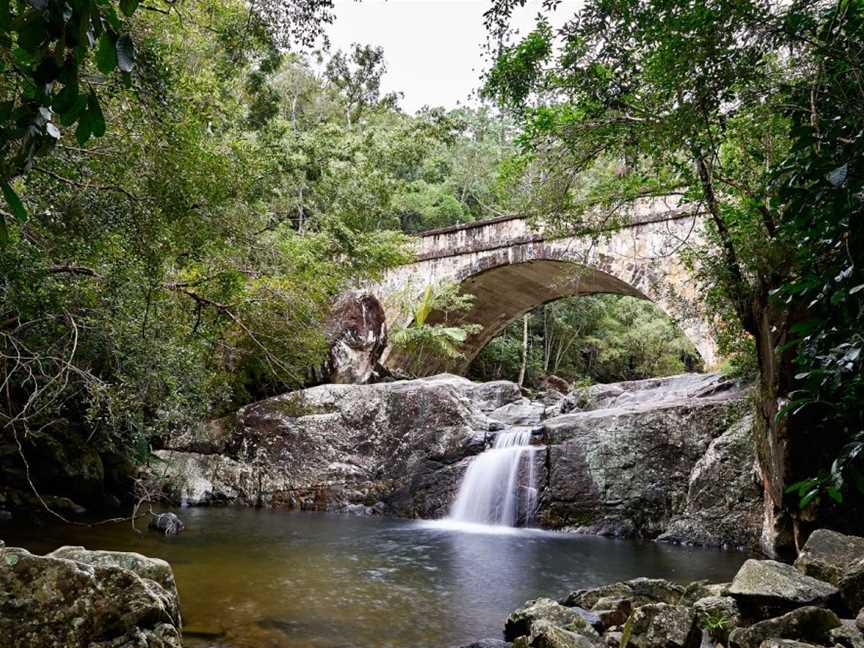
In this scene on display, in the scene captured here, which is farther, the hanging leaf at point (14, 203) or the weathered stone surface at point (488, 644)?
the weathered stone surface at point (488, 644)

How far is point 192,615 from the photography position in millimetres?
4434

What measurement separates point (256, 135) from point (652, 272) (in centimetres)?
931

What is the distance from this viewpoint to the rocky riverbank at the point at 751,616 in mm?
3158

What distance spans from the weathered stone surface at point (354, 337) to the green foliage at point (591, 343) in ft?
35.2

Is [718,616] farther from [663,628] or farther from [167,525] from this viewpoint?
[167,525]

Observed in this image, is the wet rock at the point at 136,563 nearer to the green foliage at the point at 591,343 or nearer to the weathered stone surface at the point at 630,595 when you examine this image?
the weathered stone surface at the point at 630,595

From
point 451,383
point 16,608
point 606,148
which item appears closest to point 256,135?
point 451,383

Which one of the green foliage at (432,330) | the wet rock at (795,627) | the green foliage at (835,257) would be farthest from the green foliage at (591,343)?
the green foliage at (835,257)

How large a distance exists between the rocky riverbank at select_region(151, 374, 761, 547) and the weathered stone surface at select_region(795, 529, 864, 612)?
3.61 metres

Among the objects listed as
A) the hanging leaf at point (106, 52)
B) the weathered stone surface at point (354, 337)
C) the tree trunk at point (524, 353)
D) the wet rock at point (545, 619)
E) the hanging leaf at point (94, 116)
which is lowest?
the wet rock at point (545, 619)

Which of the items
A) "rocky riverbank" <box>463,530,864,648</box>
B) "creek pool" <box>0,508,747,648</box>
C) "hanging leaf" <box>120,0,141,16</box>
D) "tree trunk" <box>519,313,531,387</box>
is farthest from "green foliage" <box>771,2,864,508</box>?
"tree trunk" <box>519,313,531,387</box>

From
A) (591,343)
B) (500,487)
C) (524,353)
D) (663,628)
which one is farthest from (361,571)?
(591,343)

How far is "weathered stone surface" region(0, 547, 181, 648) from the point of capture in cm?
289

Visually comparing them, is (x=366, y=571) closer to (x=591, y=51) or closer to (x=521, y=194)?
(x=521, y=194)
